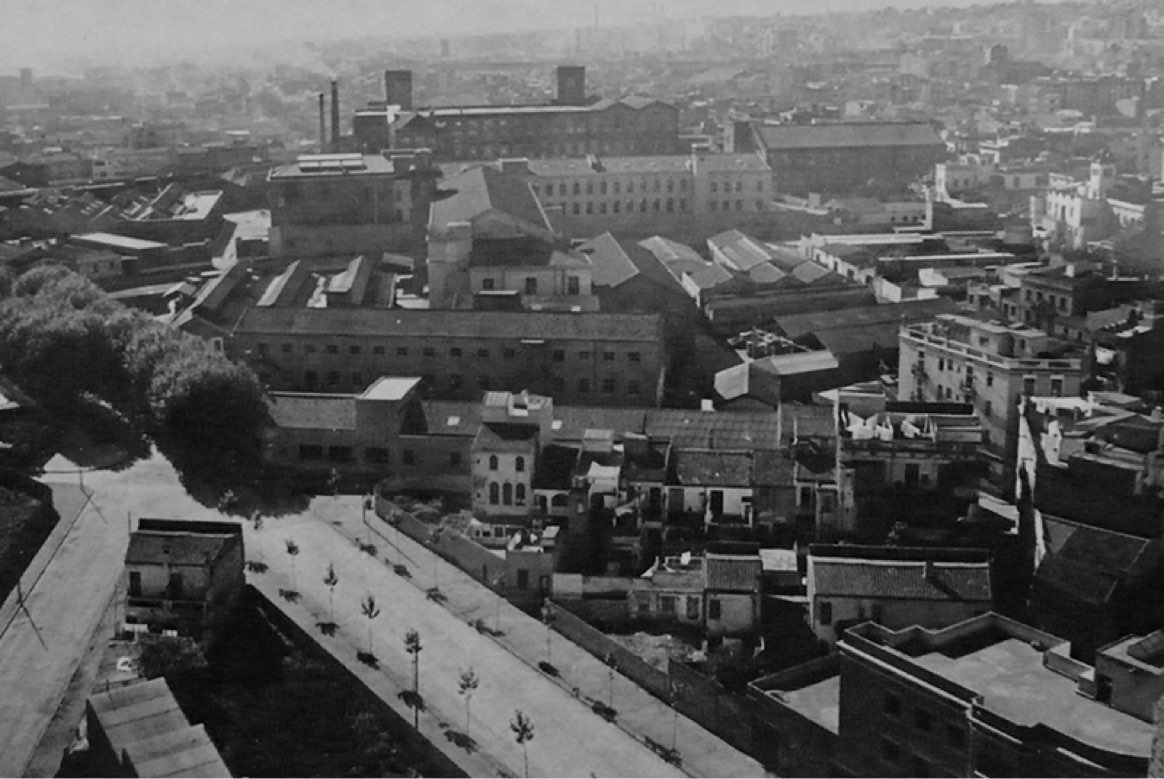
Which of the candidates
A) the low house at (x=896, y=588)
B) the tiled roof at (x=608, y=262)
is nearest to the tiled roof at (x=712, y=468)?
the low house at (x=896, y=588)

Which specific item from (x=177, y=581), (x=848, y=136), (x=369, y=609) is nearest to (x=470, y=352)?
(x=369, y=609)

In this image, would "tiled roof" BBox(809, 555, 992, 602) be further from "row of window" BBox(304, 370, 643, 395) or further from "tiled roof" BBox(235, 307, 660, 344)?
"tiled roof" BBox(235, 307, 660, 344)

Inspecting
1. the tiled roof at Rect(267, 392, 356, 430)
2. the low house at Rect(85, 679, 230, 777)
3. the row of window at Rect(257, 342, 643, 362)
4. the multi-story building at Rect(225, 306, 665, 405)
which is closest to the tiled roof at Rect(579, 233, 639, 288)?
the multi-story building at Rect(225, 306, 665, 405)

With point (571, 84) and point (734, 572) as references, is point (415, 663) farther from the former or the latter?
point (571, 84)

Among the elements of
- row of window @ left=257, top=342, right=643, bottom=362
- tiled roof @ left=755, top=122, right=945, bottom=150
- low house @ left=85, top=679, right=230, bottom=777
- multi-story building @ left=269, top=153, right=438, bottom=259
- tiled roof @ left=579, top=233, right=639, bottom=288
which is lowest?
low house @ left=85, top=679, right=230, bottom=777

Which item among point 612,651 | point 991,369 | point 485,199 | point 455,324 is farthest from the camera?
point 485,199
